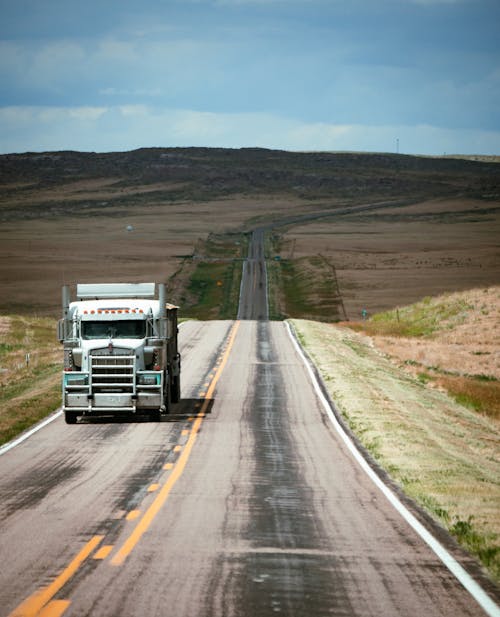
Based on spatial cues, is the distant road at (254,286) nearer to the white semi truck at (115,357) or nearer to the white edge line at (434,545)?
the white semi truck at (115,357)

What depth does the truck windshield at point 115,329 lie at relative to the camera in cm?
2469

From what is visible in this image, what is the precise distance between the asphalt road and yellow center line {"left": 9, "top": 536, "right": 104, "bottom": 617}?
1.0 inches

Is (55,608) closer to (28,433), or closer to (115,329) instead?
(28,433)

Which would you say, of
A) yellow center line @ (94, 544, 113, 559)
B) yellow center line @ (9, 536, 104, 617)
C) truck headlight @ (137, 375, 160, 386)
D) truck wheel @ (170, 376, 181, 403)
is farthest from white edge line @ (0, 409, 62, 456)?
yellow center line @ (9, 536, 104, 617)

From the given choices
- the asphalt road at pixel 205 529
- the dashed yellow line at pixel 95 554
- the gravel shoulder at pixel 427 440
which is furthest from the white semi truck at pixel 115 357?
the gravel shoulder at pixel 427 440

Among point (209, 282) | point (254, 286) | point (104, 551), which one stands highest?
point (209, 282)

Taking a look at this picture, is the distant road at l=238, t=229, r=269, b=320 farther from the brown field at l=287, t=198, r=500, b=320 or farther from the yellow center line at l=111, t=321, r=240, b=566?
the yellow center line at l=111, t=321, r=240, b=566

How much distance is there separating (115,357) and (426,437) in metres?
8.63

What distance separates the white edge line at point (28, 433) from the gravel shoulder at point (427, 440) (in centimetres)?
Answer: 865

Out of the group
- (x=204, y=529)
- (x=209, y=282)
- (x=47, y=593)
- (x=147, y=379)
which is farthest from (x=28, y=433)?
(x=209, y=282)

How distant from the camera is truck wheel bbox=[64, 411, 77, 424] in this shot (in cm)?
2477

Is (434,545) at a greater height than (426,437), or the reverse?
(434,545)

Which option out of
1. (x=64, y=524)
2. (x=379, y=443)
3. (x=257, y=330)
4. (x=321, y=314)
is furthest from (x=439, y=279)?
(x=64, y=524)

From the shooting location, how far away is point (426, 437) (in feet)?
77.2
